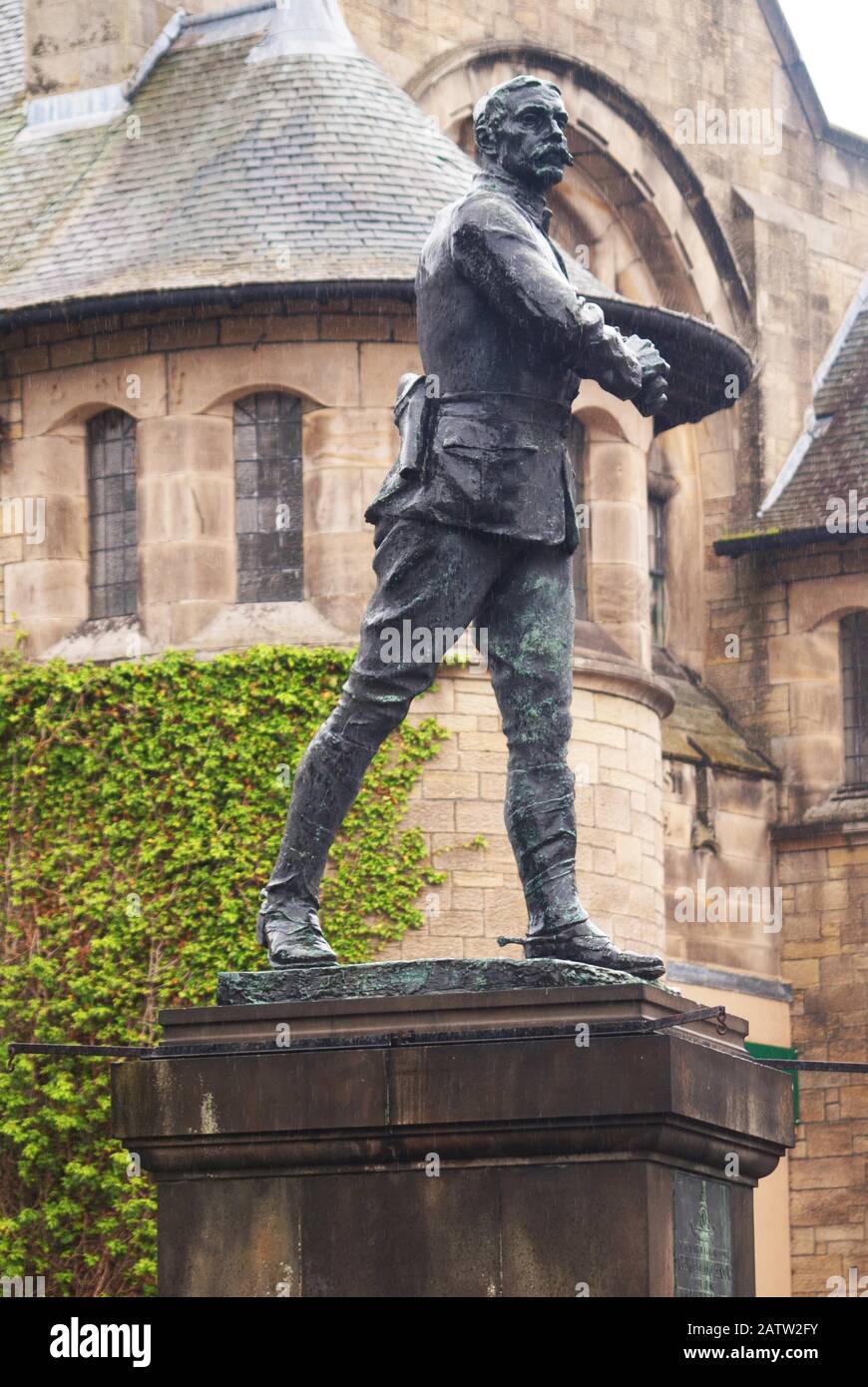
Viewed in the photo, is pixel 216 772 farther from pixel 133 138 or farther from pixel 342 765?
pixel 342 765

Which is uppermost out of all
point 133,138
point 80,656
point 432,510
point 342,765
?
point 133,138

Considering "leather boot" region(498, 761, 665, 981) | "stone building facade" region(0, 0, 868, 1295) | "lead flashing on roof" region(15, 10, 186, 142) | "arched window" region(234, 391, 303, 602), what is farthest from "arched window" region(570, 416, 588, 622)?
"leather boot" region(498, 761, 665, 981)

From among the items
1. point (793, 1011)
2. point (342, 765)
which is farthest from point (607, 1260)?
point (793, 1011)

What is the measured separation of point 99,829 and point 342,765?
1218 cm

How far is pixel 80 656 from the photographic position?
22500 mm

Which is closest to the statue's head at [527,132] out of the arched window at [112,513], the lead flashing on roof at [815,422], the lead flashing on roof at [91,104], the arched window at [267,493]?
the arched window at [267,493]

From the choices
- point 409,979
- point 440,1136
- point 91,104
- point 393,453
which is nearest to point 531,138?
point 409,979

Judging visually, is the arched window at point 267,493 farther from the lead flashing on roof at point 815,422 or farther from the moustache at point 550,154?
the moustache at point 550,154

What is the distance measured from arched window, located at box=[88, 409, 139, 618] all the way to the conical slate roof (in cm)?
114

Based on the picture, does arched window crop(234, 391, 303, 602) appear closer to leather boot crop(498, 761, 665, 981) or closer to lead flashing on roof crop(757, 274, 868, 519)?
lead flashing on roof crop(757, 274, 868, 519)

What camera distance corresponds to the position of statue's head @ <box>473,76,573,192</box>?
32.6ft

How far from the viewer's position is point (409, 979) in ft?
30.9

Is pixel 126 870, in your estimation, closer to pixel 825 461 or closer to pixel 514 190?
pixel 825 461

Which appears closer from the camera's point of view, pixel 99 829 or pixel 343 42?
pixel 99 829
